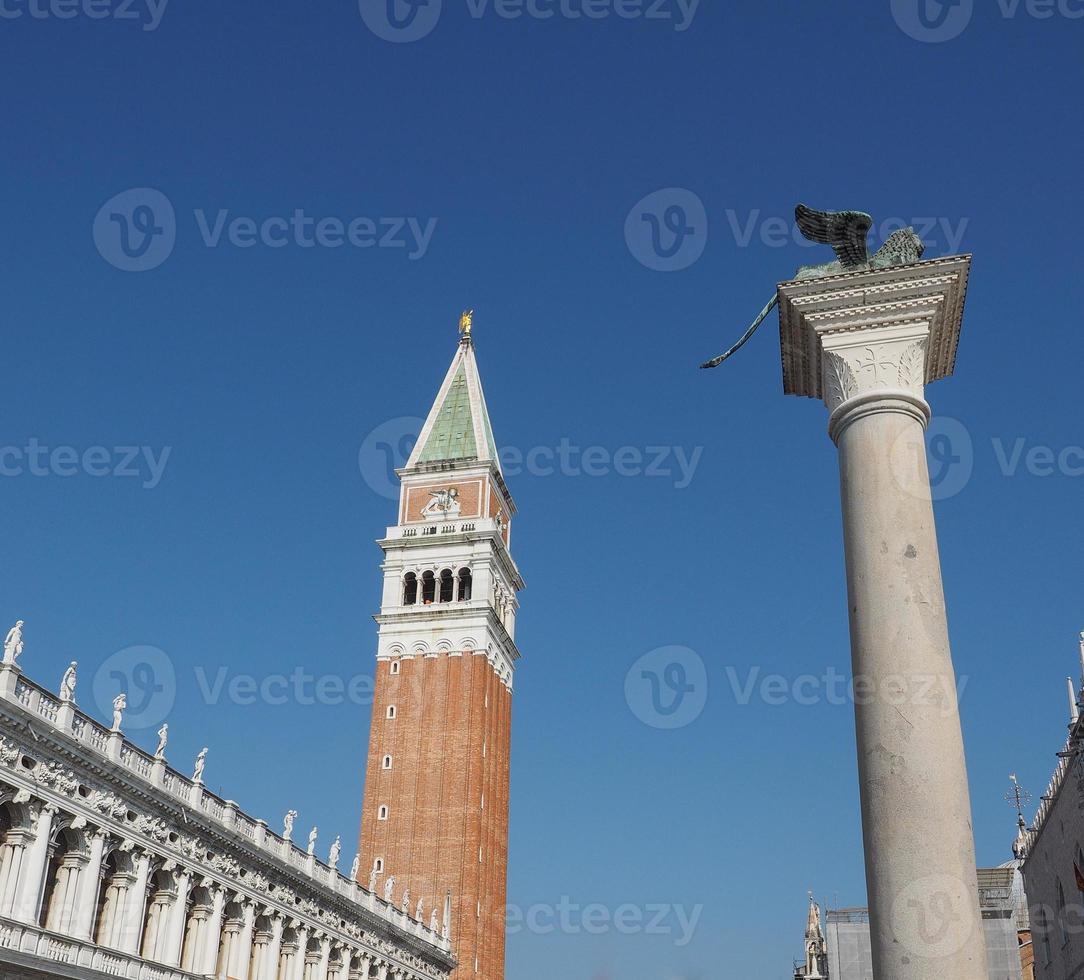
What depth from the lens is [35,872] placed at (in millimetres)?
26938

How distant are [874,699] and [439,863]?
60.1m

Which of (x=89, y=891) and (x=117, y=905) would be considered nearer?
(x=89, y=891)

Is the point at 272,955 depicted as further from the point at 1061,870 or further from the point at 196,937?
the point at 1061,870

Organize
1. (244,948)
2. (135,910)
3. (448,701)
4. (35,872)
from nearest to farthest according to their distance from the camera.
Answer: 1. (35,872)
2. (135,910)
3. (244,948)
4. (448,701)

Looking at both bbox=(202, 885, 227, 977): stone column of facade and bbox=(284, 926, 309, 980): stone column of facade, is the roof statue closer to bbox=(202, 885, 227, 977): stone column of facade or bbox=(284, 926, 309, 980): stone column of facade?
bbox=(202, 885, 227, 977): stone column of facade

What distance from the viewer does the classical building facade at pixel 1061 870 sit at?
3397 cm

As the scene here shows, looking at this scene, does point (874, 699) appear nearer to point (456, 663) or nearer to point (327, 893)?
point (327, 893)

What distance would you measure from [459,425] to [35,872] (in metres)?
54.6

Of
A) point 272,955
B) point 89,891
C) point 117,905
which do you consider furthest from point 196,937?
point 89,891

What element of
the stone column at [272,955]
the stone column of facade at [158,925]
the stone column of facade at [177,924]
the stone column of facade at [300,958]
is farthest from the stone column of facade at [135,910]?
the stone column of facade at [300,958]

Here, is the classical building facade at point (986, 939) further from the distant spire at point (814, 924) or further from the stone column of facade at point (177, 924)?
the stone column of facade at point (177, 924)

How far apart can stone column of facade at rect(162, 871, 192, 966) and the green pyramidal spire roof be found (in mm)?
44457

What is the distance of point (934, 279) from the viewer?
12055mm

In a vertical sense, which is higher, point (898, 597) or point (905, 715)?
point (898, 597)
